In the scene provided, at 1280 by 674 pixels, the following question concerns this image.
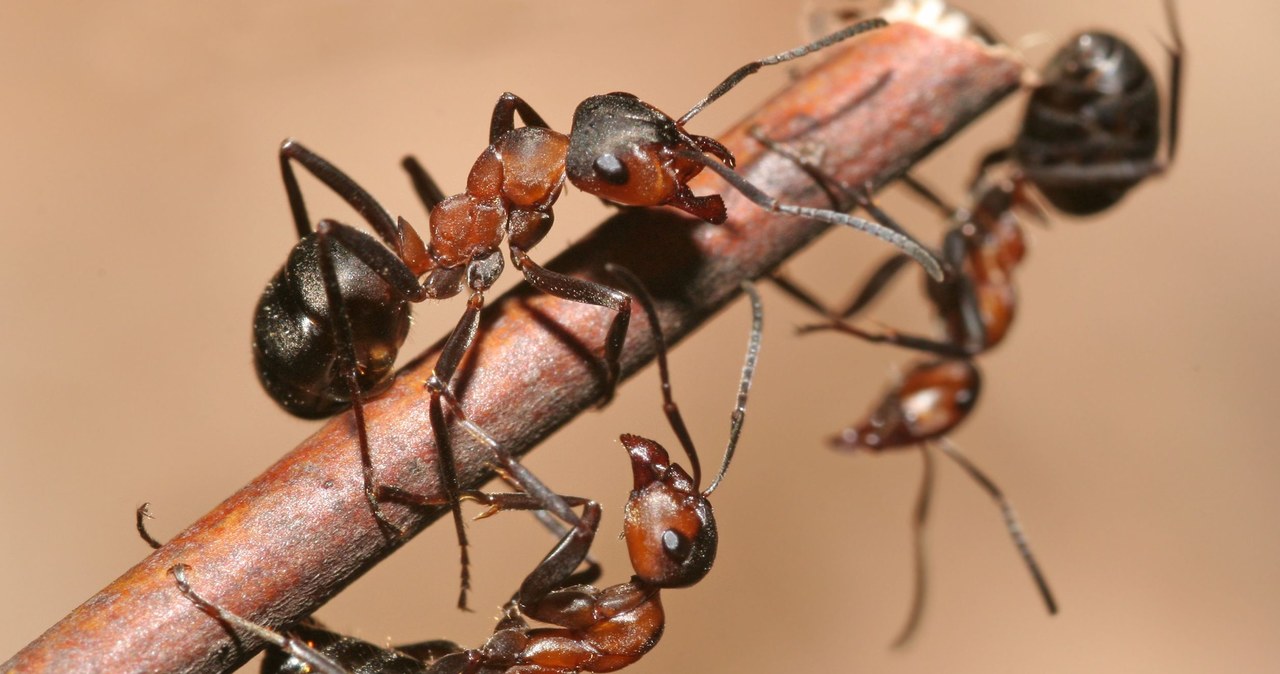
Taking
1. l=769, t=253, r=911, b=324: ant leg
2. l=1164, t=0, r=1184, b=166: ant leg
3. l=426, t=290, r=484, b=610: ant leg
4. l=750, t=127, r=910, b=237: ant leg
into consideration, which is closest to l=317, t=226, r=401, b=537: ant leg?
l=426, t=290, r=484, b=610: ant leg

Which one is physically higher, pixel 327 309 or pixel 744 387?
pixel 327 309

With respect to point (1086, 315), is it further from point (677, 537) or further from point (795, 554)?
point (677, 537)

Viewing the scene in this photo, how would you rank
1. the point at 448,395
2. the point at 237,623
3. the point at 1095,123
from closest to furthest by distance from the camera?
the point at 237,623
the point at 448,395
the point at 1095,123

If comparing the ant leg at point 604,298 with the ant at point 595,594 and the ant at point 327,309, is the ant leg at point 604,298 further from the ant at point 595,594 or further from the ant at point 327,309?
the ant at point 327,309

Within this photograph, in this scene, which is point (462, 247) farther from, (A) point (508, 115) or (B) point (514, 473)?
(B) point (514, 473)

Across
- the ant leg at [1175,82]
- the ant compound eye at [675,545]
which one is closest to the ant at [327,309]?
the ant compound eye at [675,545]

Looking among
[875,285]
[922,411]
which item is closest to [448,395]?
[875,285]
